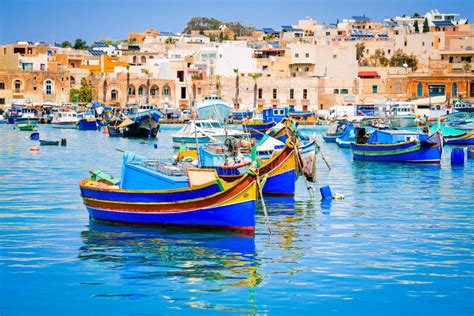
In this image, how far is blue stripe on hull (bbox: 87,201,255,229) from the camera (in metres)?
18.9

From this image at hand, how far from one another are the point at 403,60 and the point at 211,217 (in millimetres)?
81471

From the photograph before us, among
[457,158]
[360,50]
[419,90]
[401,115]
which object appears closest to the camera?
[457,158]

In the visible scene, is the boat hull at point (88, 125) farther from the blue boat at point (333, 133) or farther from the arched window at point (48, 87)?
the arched window at point (48, 87)

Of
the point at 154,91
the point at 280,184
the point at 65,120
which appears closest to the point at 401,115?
the point at 65,120

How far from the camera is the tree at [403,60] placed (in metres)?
97.3

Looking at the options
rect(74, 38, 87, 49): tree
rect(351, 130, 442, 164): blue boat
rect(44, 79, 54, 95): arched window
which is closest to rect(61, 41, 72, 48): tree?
rect(74, 38, 87, 49): tree

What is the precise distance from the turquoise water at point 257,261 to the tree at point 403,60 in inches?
2835

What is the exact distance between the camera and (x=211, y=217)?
62.6ft

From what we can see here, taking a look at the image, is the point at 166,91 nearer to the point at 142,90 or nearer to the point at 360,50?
the point at 142,90

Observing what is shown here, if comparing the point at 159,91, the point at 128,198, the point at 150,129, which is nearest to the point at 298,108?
the point at 159,91

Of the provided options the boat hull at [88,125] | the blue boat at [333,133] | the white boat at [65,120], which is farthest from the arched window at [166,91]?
the blue boat at [333,133]

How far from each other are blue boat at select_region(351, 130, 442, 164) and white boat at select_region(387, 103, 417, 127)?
25740 mm

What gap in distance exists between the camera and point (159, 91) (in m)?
89.1

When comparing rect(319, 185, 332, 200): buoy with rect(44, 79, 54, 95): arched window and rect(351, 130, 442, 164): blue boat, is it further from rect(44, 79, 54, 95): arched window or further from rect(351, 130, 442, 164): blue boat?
rect(44, 79, 54, 95): arched window
